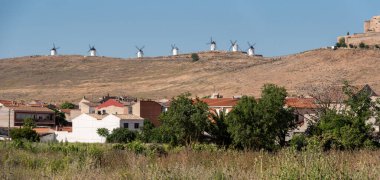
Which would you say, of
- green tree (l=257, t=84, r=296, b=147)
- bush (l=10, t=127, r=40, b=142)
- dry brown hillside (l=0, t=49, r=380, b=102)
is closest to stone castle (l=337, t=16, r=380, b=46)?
dry brown hillside (l=0, t=49, r=380, b=102)

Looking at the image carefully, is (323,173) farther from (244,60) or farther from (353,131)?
(244,60)

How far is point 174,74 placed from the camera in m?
161

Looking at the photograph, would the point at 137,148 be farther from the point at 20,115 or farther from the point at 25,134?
the point at 20,115

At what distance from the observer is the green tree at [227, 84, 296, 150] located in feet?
159

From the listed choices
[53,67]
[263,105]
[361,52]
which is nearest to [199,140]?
[263,105]

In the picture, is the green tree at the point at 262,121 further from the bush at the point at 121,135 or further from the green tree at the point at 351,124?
the bush at the point at 121,135

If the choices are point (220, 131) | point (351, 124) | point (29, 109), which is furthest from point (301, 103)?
point (29, 109)

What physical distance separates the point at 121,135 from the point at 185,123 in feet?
37.9

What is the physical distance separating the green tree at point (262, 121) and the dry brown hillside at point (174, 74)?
60.1 m

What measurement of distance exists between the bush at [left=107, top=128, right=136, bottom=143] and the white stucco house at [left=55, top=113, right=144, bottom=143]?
119 inches

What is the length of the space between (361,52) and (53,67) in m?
83.9

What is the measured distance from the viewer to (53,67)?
181m

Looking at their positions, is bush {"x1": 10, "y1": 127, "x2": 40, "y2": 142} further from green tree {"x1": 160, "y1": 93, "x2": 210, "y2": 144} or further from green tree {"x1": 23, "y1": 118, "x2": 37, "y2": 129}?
green tree {"x1": 160, "y1": 93, "x2": 210, "y2": 144}

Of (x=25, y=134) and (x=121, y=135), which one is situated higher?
(x=25, y=134)
